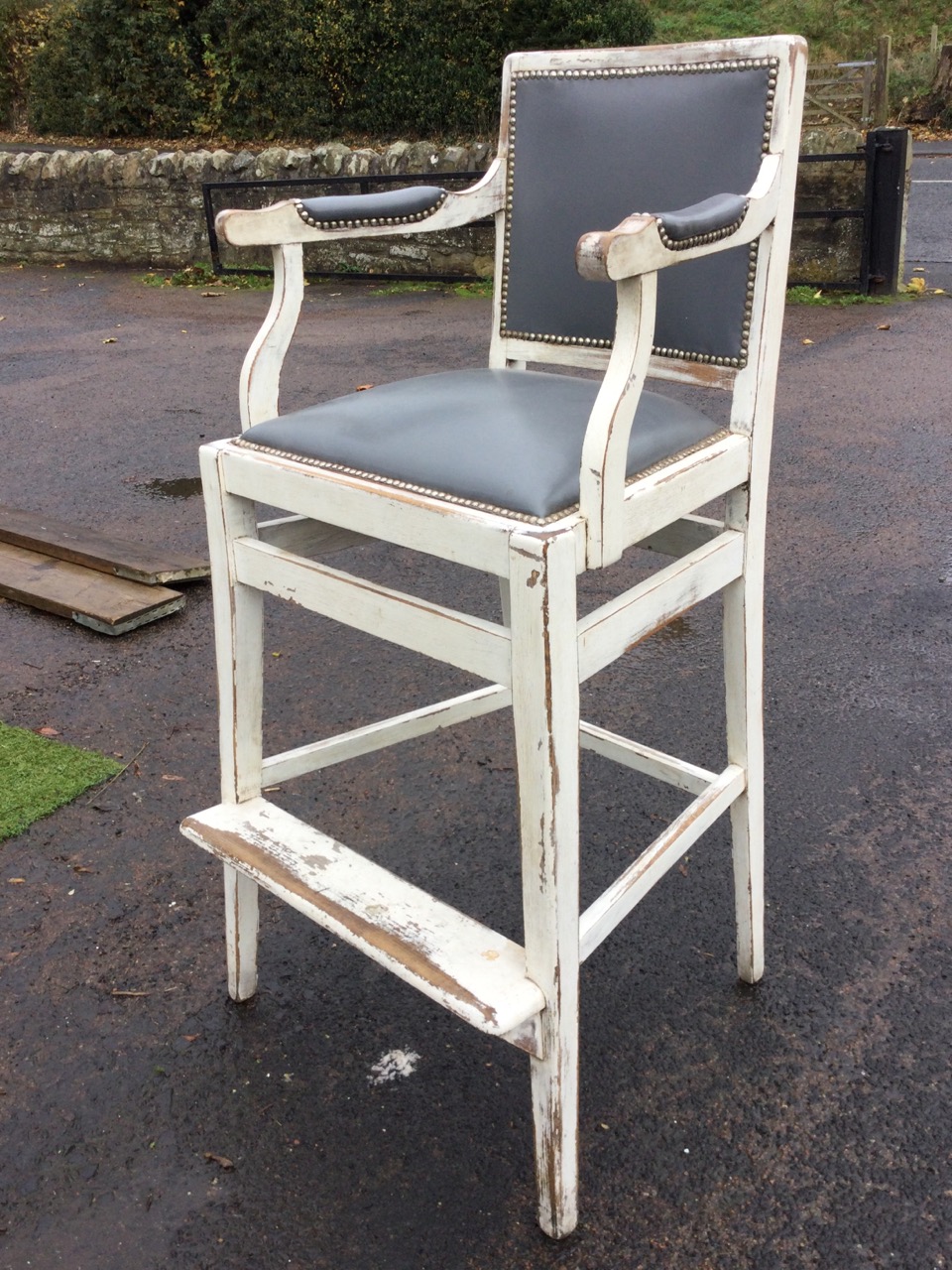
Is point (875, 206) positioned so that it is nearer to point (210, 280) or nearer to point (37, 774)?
point (210, 280)

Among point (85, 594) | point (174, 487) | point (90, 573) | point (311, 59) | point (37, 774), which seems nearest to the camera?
Result: point (37, 774)

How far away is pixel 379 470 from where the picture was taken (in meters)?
1.37

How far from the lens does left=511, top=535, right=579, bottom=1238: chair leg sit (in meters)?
1.20

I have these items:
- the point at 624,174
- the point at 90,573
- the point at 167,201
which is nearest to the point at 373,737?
the point at 624,174

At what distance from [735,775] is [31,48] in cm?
1952

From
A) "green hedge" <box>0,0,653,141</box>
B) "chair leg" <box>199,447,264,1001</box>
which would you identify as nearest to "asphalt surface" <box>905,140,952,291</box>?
"green hedge" <box>0,0,653,141</box>

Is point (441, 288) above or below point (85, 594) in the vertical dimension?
above

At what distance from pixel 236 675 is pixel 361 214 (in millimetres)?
678

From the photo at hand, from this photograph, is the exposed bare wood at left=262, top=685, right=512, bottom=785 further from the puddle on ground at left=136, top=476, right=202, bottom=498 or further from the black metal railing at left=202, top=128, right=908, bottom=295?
the black metal railing at left=202, top=128, right=908, bottom=295

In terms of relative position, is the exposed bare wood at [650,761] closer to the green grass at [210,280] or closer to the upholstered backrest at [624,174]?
the upholstered backrest at [624,174]

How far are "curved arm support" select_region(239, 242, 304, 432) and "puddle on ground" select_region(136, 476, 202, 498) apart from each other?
7.95 ft

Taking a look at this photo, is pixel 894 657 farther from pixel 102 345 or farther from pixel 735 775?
pixel 102 345

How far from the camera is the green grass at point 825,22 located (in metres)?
21.3

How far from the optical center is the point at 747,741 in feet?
5.40
